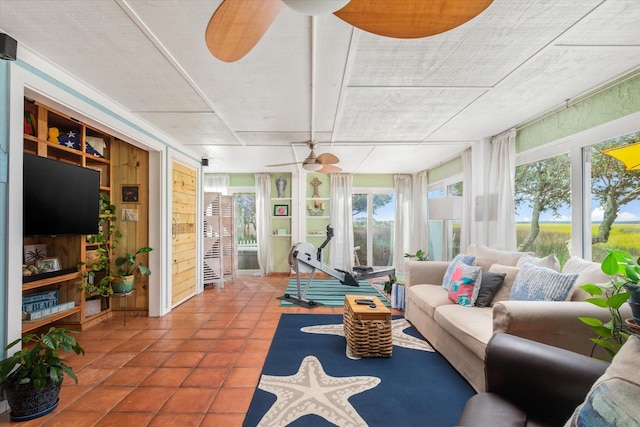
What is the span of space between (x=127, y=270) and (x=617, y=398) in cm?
432

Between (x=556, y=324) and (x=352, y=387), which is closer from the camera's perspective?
(x=556, y=324)

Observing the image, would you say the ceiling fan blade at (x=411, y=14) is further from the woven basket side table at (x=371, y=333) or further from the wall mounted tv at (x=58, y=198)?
the wall mounted tv at (x=58, y=198)

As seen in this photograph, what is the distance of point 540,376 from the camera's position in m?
1.20

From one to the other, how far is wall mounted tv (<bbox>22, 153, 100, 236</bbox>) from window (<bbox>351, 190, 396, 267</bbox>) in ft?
16.3

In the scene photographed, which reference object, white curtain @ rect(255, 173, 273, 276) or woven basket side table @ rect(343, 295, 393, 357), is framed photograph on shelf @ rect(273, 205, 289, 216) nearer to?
white curtain @ rect(255, 173, 273, 276)

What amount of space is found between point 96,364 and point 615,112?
4782mm

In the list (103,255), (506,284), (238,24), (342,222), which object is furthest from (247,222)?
(238,24)

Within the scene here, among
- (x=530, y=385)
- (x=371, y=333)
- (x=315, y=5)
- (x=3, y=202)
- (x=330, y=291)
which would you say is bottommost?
(x=330, y=291)

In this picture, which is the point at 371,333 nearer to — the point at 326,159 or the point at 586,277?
the point at 586,277

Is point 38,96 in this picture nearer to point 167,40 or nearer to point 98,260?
point 167,40

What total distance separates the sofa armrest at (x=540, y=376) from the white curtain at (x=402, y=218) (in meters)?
5.43

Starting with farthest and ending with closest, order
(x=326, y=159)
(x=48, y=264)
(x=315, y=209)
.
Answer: (x=315, y=209), (x=326, y=159), (x=48, y=264)


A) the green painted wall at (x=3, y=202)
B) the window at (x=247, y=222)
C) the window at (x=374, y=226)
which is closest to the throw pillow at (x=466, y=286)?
→ the green painted wall at (x=3, y=202)

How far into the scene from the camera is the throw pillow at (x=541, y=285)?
1962 millimetres
